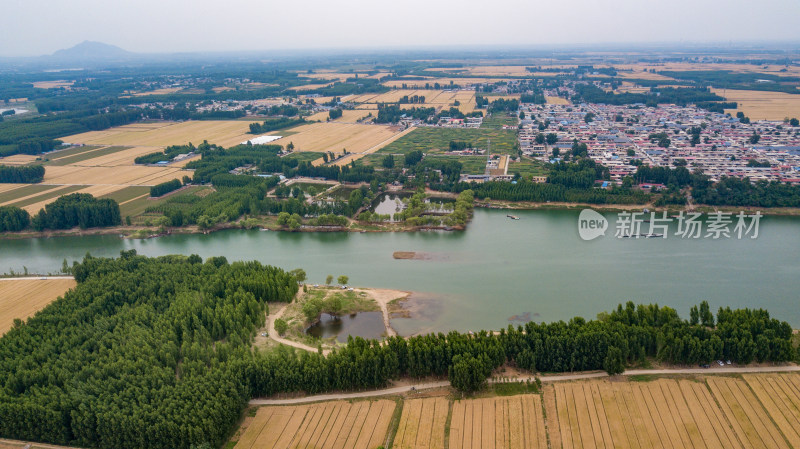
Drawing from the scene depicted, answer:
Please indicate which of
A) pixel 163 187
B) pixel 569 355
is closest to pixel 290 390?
pixel 569 355

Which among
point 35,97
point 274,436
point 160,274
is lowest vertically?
point 274,436

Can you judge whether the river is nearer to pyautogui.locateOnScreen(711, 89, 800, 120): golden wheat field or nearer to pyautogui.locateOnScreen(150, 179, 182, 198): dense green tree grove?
pyautogui.locateOnScreen(150, 179, 182, 198): dense green tree grove

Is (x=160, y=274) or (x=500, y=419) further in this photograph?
(x=160, y=274)

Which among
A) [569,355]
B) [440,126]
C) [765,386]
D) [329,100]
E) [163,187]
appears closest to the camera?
[765,386]

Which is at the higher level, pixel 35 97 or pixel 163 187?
pixel 35 97

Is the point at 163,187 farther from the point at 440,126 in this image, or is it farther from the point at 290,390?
the point at 440,126

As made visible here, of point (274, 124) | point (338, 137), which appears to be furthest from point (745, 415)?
point (274, 124)
